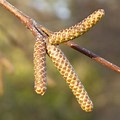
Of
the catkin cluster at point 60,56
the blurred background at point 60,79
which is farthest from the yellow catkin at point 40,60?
the blurred background at point 60,79

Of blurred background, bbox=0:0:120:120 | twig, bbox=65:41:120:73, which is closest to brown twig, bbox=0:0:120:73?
twig, bbox=65:41:120:73

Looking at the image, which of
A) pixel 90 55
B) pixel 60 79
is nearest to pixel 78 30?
pixel 90 55

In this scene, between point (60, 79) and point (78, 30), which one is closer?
point (78, 30)

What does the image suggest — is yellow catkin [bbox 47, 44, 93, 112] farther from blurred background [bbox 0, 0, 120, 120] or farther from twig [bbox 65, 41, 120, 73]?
blurred background [bbox 0, 0, 120, 120]

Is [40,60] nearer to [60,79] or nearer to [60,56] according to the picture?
[60,56]

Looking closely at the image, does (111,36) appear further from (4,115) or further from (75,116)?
(4,115)

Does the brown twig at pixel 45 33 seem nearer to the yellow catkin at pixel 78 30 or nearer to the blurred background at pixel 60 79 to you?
the yellow catkin at pixel 78 30

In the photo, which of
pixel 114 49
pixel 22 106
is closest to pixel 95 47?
pixel 114 49
